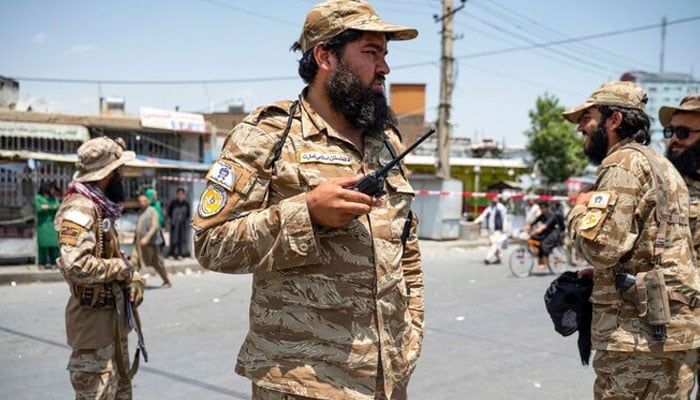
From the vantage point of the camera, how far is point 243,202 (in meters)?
2.04

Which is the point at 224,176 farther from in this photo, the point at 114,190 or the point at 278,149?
the point at 114,190

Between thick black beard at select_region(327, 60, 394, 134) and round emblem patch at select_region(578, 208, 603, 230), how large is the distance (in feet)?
4.00

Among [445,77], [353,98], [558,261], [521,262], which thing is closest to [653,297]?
[353,98]

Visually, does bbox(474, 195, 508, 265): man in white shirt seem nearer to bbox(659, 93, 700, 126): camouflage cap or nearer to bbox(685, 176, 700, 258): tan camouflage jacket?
bbox(659, 93, 700, 126): camouflage cap

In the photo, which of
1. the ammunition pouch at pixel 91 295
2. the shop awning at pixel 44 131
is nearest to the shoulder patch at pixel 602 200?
the ammunition pouch at pixel 91 295

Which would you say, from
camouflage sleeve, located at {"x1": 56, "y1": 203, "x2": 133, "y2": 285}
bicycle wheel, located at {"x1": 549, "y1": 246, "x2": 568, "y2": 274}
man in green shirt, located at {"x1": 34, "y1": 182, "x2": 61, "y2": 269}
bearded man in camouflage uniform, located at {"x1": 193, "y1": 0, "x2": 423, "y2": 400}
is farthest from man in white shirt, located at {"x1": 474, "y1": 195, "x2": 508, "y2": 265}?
bearded man in camouflage uniform, located at {"x1": 193, "y1": 0, "x2": 423, "y2": 400}

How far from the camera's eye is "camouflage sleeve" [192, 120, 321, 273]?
1952 millimetres

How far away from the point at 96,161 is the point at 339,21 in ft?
7.00

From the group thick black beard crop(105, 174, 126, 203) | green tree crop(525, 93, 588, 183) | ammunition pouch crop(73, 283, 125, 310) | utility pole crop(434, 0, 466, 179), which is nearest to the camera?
ammunition pouch crop(73, 283, 125, 310)

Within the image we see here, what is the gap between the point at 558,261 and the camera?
12.9 m

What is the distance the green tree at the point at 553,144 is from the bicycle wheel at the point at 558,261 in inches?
728

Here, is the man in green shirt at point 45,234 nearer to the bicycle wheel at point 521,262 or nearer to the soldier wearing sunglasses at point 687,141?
the bicycle wheel at point 521,262

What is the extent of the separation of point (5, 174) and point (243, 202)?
11.7m

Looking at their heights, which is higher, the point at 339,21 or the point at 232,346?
the point at 339,21
